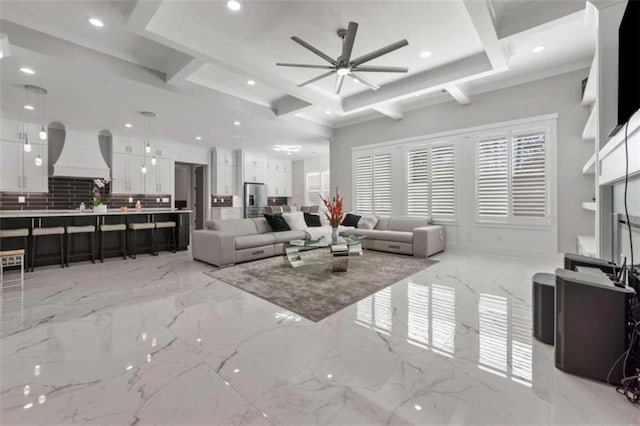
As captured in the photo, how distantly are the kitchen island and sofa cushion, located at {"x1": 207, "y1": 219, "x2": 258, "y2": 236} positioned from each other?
1411 mm

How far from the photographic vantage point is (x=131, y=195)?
7348mm

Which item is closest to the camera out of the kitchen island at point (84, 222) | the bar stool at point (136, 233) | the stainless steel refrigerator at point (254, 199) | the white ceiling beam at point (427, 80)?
the white ceiling beam at point (427, 80)

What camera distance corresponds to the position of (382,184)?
6887 millimetres

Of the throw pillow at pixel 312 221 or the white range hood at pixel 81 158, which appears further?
the throw pillow at pixel 312 221

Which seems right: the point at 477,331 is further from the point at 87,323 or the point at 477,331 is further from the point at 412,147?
the point at 412,147

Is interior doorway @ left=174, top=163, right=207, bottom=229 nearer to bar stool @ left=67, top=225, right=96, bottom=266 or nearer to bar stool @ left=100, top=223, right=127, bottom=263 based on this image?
bar stool @ left=100, top=223, right=127, bottom=263

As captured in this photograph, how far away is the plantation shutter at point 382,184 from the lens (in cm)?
677

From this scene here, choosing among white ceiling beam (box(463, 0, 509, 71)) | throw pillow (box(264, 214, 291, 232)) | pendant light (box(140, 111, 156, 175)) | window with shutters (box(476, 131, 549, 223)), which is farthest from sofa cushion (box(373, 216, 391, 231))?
pendant light (box(140, 111, 156, 175))

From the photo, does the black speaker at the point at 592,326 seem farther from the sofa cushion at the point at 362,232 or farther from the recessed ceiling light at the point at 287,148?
the recessed ceiling light at the point at 287,148

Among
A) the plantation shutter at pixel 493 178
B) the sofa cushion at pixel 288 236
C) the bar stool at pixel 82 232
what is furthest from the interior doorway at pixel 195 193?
the plantation shutter at pixel 493 178

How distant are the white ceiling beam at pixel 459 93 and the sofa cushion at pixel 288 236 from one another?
3810 millimetres

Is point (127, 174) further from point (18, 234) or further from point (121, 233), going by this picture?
point (18, 234)

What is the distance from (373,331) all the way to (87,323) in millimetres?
2497

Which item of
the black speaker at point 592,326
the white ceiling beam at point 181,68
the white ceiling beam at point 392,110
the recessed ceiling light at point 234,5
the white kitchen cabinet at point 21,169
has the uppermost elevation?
the white ceiling beam at point 392,110
